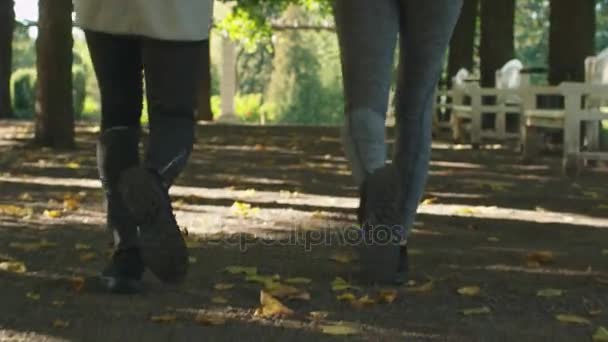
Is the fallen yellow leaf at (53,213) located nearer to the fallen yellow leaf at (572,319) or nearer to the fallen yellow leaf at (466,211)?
the fallen yellow leaf at (466,211)

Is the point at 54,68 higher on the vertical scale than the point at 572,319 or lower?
higher

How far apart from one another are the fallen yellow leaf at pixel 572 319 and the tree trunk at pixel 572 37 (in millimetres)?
13797

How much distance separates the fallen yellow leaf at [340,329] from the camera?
4719 mm

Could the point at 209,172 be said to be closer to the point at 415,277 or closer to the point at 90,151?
the point at 90,151

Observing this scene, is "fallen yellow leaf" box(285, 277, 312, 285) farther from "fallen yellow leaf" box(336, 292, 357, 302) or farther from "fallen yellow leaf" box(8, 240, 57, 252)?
"fallen yellow leaf" box(8, 240, 57, 252)

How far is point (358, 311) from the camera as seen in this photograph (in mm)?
5191

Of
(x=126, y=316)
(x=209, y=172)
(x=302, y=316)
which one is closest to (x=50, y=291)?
(x=126, y=316)

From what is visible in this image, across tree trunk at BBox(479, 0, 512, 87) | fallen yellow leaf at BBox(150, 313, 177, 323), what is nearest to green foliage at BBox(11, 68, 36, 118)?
tree trunk at BBox(479, 0, 512, 87)

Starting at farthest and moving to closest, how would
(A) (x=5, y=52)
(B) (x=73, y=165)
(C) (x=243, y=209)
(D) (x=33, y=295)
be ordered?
(A) (x=5, y=52) → (B) (x=73, y=165) → (C) (x=243, y=209) → (D) (x=33, y=295)

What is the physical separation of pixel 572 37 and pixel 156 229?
582 inches

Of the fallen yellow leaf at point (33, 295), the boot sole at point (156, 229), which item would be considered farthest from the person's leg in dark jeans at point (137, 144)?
the fallen yellow leaf at point (33, 295)

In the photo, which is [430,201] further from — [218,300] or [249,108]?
[249,108]

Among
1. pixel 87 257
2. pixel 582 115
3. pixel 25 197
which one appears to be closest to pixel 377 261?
pixel 87 257

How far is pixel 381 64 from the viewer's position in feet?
18.4
